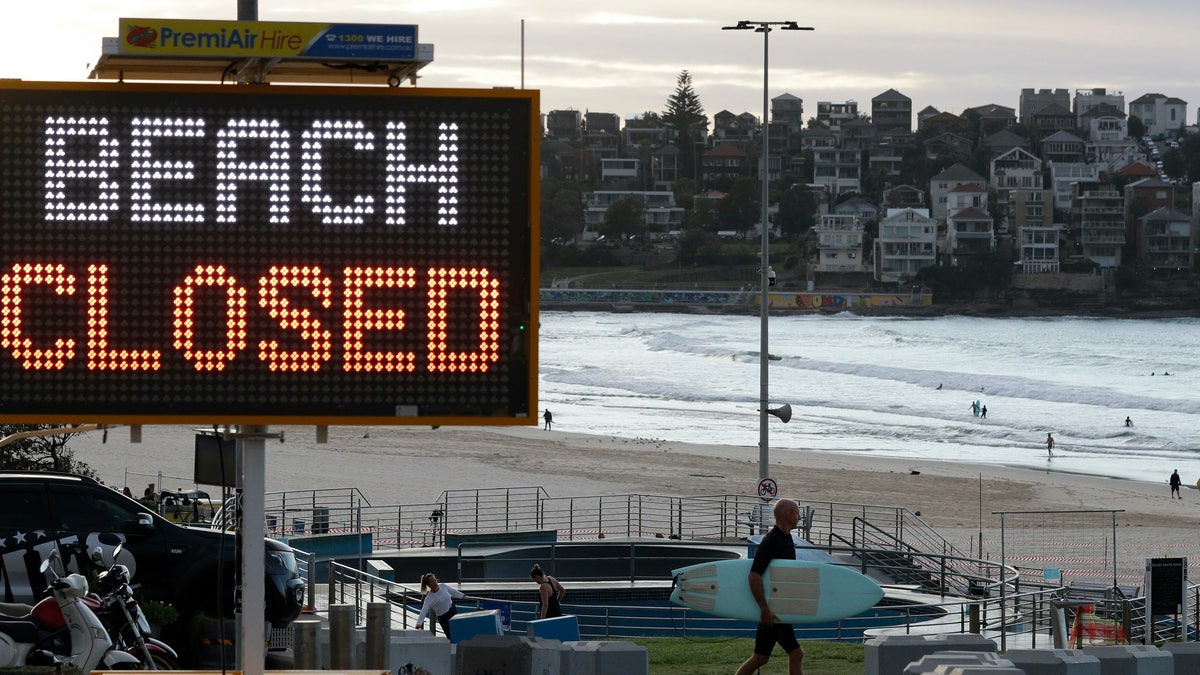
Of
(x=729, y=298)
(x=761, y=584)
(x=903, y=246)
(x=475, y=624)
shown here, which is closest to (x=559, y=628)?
(x=475, y=624)

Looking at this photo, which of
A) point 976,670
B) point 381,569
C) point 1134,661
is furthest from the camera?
point 381,569

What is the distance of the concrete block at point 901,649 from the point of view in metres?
8.81

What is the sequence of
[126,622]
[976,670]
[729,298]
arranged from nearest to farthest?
1. [976,670]
2. [126,622]
3. [729,298]

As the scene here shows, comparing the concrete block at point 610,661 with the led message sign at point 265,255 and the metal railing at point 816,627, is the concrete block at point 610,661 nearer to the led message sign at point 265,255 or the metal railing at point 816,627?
the led message sign at point 265,255

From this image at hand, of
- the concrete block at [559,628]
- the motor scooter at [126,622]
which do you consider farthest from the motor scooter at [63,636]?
the concrete block at [559,628]

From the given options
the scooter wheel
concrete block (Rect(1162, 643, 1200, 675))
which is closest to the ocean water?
the scooter wheel

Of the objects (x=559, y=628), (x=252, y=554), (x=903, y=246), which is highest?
(x=903, y=246)

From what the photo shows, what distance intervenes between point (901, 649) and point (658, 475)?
36604mm

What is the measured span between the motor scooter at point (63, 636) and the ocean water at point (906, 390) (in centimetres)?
4436

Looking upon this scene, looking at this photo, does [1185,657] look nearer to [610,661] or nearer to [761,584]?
[761,584]

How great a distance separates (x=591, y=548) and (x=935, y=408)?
5481cm

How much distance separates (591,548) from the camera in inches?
918

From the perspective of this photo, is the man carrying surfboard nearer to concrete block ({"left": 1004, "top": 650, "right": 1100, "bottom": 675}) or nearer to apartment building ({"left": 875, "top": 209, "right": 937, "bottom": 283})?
concrete block ({"left": 1004, "top": 650, "right": 1100, "bottom": 675})

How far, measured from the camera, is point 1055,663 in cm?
821
